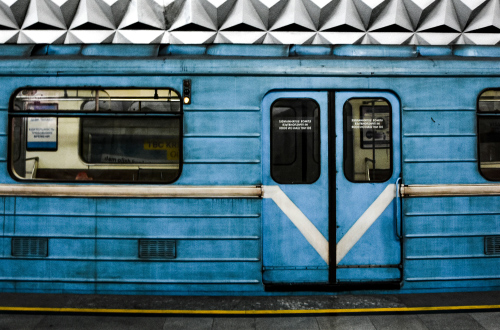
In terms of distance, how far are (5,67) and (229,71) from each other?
96.6 inches

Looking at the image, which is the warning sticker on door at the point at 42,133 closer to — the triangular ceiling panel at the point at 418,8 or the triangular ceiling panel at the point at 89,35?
the triangular ceiling panel at the point at 89,35

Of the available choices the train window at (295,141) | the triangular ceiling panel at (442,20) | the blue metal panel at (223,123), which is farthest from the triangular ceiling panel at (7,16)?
the triangular ceiling panel at (442,20)

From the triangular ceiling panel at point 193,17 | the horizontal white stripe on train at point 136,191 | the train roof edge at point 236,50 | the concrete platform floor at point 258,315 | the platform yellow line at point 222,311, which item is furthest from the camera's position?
the triangular ceiling panel at point 193,17

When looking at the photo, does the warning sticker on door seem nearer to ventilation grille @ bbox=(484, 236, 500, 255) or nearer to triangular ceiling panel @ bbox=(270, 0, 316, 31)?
triangular ceiling panel @ bbox=(270, 0, 316, 31)

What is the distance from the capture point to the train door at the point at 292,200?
150 inches

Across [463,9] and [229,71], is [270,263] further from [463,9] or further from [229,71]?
[463,9]

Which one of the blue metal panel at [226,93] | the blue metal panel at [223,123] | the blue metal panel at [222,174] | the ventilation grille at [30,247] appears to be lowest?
the ventilation grille at [30,247]

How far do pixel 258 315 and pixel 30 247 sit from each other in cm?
257

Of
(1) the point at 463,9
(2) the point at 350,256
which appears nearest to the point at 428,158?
(2) the point at 350,256

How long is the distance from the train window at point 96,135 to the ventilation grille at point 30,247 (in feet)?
2.23

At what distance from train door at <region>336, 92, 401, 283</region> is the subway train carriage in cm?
2

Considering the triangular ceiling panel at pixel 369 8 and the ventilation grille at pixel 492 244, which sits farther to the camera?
the triangular ceiling panel at pixel 369 8

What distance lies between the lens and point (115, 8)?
19.7 feet

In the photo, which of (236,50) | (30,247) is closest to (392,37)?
(236,50)
